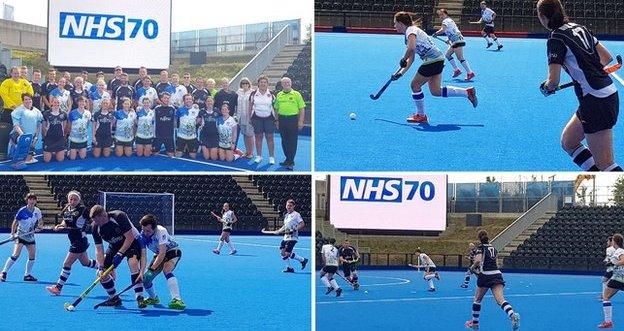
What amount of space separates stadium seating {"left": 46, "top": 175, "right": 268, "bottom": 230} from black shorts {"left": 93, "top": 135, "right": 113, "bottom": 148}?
1.00m

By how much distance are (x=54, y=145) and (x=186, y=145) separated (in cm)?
164

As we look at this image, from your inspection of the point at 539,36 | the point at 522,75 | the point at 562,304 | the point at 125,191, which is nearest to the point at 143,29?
the point at 125,191

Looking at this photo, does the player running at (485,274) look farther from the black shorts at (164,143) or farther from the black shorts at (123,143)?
the black shorts at (123,143)

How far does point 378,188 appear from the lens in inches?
443

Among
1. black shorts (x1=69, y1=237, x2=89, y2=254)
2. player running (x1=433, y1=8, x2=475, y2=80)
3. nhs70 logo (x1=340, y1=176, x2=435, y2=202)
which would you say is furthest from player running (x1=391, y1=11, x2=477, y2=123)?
black shorts (x1=69, y1=237, x2=89, y2=254)

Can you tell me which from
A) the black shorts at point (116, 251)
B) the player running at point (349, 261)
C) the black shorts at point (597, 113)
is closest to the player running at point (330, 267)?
the player running at point (349, 261)

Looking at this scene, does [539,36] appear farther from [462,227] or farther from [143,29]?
[143,29]

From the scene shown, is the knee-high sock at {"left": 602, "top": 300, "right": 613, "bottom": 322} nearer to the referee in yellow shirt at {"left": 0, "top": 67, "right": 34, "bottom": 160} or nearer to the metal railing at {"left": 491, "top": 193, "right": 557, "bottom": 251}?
the metal railing at {"left": 491, "top": 193, "right": 557, "bottom": 251}

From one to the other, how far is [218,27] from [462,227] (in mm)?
4507

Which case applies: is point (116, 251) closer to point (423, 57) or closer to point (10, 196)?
point (423, 57)

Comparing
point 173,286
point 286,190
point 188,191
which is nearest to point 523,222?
point 286,190

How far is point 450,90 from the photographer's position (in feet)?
34.1

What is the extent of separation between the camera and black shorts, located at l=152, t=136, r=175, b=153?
1214cm

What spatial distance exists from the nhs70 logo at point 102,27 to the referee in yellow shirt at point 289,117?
70.4 inches
